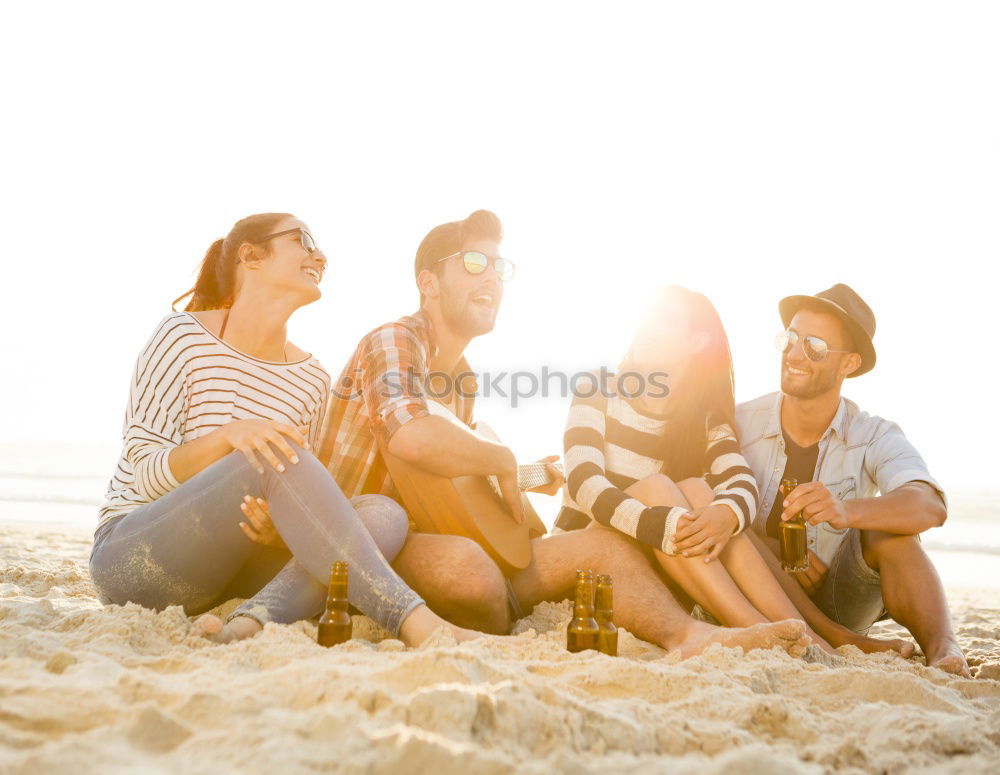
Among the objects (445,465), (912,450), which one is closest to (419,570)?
(445,465)

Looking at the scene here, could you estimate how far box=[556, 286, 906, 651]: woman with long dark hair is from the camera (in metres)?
3.55

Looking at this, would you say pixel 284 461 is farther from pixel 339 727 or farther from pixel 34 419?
pixel 34 419

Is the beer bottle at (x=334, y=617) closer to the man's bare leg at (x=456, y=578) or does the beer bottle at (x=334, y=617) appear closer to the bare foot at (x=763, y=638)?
the man's bare leg at (x=456, y=578)

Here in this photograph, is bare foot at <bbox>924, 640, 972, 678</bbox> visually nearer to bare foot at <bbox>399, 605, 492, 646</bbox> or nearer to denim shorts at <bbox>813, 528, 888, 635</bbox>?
denim shorts at <bbox>813, 528, 888, 635</bbox>

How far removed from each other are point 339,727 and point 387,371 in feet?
6.69

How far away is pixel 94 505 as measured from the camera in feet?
46.4

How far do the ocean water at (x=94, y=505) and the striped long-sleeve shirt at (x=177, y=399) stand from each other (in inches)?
283

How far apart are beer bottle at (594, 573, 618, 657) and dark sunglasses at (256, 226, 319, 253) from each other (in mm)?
2203

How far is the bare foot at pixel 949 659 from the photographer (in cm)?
Answer: 336

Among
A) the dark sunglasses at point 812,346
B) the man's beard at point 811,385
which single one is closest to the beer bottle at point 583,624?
the man's beard at point 811,385

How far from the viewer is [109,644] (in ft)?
8.68

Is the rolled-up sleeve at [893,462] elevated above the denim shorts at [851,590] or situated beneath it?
elevated above

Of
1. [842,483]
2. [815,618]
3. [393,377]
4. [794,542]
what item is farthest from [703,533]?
[393,377]

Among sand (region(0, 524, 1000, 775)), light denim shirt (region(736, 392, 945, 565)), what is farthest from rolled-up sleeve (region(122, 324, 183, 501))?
light denim shirt (region(736, 392, 945, 565))
